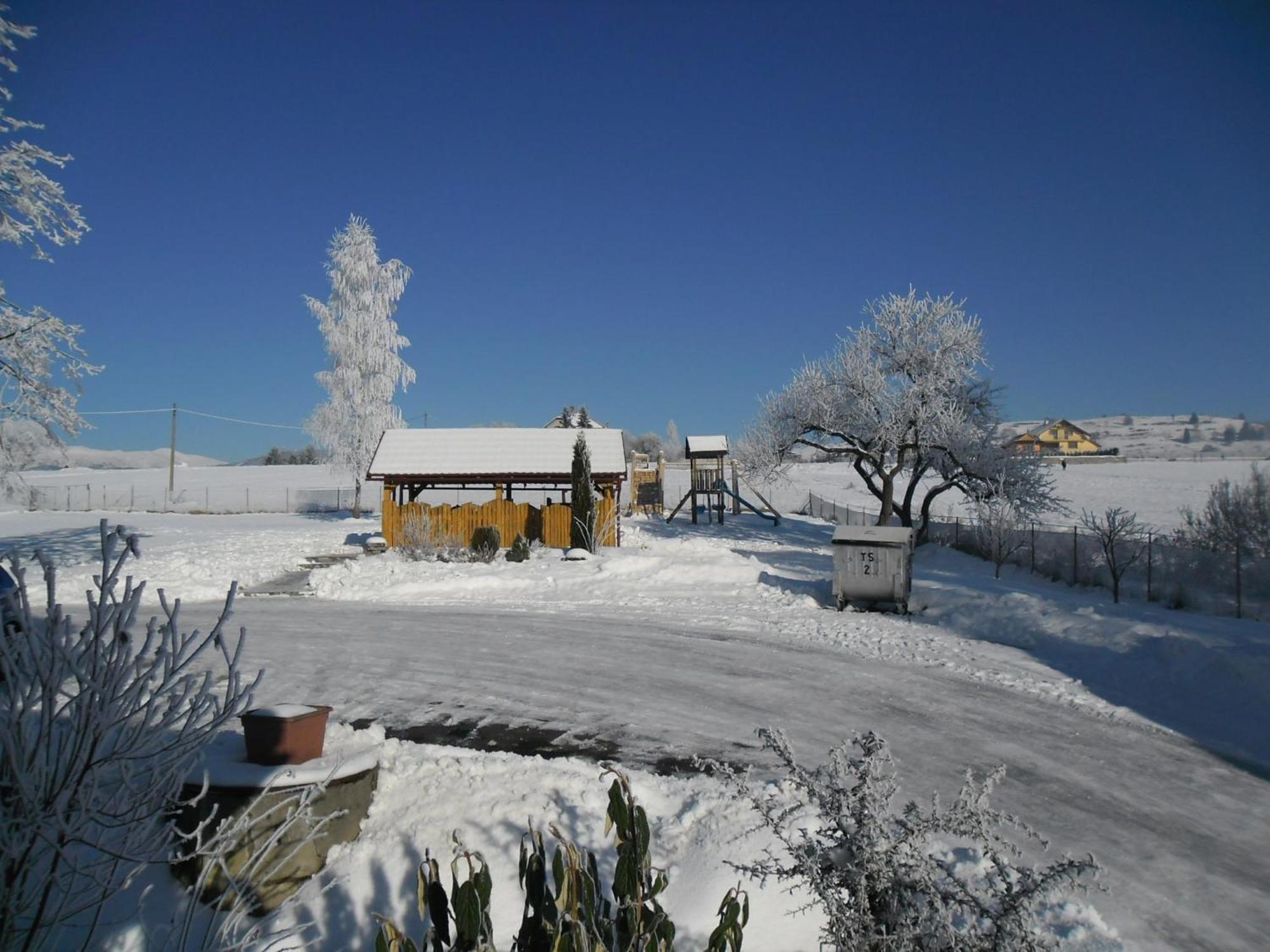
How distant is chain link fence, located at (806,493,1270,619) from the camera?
14.2 m

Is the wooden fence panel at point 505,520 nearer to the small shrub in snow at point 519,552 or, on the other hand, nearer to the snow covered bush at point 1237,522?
the small shrub in snow at point 519,552

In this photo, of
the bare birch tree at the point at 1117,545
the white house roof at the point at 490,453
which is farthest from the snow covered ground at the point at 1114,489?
the white house roof at the point at 490,453

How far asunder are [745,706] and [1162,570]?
12.5 metres

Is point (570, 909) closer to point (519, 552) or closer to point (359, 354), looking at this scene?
point (519, 552)

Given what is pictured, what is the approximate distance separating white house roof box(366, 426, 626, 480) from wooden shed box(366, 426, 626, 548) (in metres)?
0.03

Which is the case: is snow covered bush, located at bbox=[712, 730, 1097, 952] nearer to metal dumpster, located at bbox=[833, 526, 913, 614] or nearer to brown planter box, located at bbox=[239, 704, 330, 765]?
brown planter box, located at bbox=[239, 704, 330, 765]

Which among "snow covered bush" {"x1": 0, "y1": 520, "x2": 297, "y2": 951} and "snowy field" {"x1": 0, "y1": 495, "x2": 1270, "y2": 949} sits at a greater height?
"snow covered bush" {"x1": 0, "y1": 520, "x2": 297, "y2": 951}

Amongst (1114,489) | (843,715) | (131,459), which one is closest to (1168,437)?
(1114,489)

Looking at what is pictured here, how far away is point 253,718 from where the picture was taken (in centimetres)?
471

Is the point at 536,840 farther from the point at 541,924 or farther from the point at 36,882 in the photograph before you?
the point at 36,882

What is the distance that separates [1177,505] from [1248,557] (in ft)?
64.5

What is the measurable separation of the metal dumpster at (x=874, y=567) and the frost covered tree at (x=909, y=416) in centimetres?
1108

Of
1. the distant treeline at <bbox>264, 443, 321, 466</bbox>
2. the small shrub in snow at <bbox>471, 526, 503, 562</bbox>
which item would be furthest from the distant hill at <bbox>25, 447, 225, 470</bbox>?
the small shrub in snow at <bbox>471, 526, 503, 562</bbox>

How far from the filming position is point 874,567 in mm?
14375
